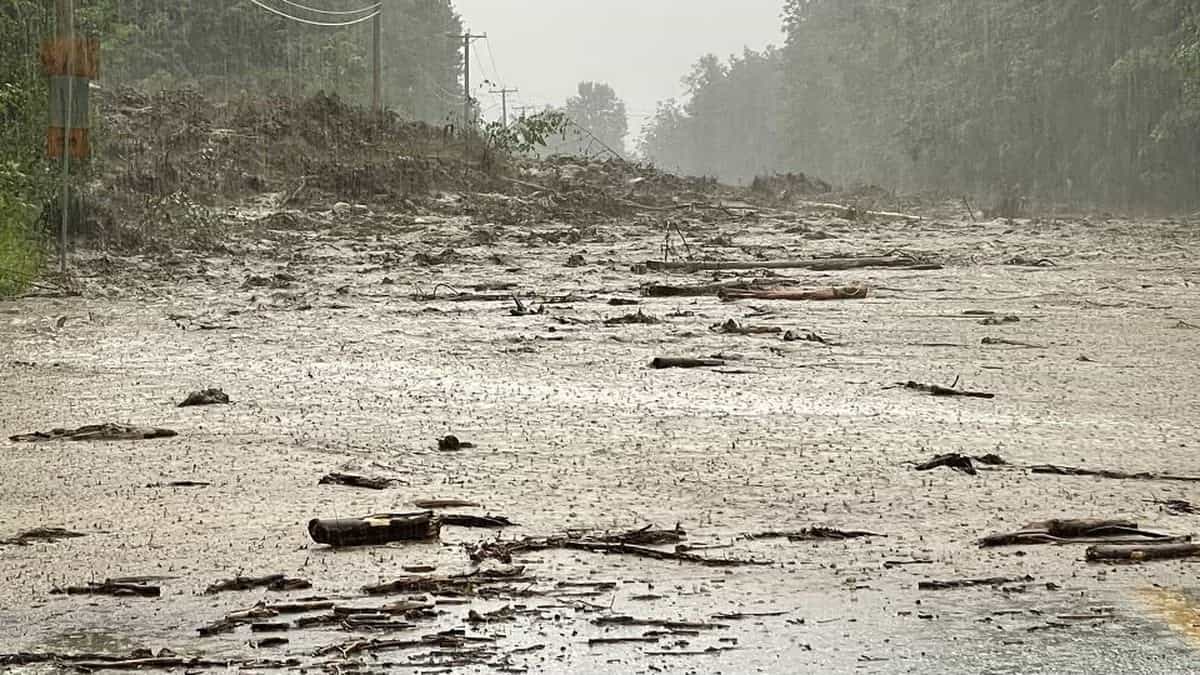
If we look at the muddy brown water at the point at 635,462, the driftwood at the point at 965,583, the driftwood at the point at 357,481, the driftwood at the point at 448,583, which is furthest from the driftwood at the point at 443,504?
the driftwood at the point at 965,583

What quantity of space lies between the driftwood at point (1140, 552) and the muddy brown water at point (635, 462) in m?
0.06

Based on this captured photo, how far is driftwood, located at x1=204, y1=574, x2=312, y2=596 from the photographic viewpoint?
403 cm

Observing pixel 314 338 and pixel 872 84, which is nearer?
pixel 314 338

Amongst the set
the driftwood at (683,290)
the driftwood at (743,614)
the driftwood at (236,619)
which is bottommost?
the driftwood at (236,619)

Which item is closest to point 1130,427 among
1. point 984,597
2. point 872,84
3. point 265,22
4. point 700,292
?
point 984,597

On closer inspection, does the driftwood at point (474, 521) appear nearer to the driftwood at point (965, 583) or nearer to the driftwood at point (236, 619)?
the driftwood at point (236, 619)

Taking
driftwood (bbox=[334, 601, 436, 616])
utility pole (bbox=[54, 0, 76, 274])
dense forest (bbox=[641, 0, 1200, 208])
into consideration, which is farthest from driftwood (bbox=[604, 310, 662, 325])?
dense forest (bbox=[641, 0, 1200, 208])

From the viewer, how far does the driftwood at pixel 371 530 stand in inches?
174

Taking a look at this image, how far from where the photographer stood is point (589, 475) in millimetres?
5613

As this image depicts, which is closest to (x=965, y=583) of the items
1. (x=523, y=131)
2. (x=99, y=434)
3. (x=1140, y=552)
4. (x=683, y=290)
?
(x=1140, y=552)

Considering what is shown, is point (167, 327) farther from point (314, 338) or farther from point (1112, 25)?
point (1112, 25)

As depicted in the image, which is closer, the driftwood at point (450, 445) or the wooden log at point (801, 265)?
the driftwood at point (450, 445)

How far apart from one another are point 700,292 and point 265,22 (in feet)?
124

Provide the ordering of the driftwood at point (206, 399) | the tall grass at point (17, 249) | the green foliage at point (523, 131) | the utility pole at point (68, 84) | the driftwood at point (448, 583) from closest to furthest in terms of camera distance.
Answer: the driftwood at point (448, 583)
the driftwood at point (206, 399)
the tall grass at point (17, 249)
the utility pole at point (68, 84)
the green foliage at point (523, 131)
